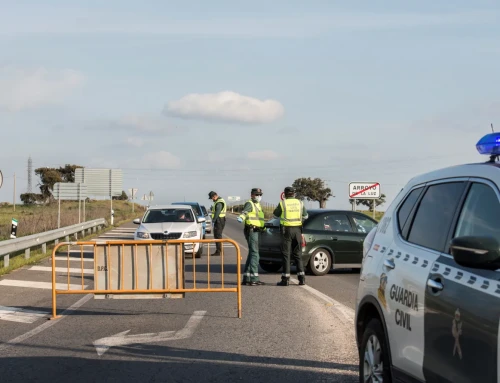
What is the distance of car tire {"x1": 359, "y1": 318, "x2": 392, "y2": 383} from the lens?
5.31m

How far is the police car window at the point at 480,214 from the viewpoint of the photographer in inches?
165

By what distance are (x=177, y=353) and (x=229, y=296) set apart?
5205 mm

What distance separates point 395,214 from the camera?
5.86 meters

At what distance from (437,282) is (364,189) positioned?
99.2ft

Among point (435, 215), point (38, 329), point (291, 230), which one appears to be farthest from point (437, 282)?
point (291, 230)

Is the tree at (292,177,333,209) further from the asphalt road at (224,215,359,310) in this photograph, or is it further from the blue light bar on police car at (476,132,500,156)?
the blue light bar on police car at (476,132,500,156)

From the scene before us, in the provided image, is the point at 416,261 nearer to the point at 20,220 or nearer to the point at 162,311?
the point at 162,311

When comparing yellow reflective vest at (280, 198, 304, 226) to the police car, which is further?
yellow reflective vest at (280, 198, 304, 226)

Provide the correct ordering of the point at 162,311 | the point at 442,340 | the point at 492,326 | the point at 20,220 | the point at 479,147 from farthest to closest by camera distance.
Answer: the point at 20,220 → the point at 162,311 → the point at 479,147 → the point at 442,340 → the point at 492,326

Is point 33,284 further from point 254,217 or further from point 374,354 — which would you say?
point 374,354

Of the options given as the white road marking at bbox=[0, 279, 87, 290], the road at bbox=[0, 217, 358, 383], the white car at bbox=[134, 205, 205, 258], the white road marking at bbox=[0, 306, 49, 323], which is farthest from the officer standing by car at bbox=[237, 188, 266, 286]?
the white car at bbox=[134, 205, 205, 258]

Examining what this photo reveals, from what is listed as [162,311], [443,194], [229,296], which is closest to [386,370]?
[443,194]

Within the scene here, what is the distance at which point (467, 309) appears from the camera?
402 cm

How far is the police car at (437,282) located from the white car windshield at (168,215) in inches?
673
